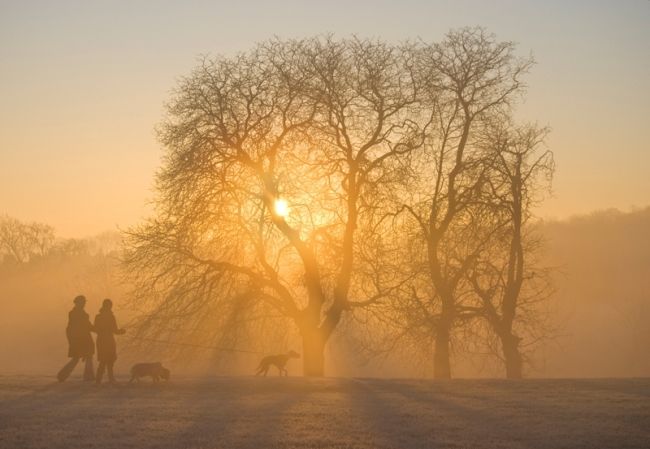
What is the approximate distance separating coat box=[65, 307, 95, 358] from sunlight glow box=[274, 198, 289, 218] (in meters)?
9.74

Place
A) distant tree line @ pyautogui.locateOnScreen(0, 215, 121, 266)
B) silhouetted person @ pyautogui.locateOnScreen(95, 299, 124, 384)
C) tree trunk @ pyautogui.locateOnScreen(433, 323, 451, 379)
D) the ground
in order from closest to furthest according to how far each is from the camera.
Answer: the ground → silhouetted person @ pyautogui.locateOnScreen(95, 299, 124, 384) → tree trunk @ pyautogui.locateOnScreen(433, 323, 451, 379) → distant tree line @ pyautogui.locateOnScreen(0, 215, 121, 266)

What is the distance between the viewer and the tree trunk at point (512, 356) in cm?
3400

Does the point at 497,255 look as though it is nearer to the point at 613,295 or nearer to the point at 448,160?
the point at 448,160

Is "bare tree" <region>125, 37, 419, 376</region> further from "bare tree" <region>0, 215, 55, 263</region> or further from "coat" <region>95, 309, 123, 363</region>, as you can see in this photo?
"bare tree" <region>0, 215, 55, 263</region>

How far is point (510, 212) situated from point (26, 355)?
57403mm

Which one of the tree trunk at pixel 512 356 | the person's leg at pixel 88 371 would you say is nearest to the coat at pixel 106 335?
the person's leg at pixel 88 371

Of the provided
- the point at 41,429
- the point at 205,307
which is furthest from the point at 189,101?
the point at 41,429

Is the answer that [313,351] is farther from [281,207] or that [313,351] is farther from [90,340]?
[90,340]

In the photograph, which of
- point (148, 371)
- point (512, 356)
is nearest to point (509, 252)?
point (512, 356)

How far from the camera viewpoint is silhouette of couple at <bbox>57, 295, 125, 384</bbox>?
76.1ft

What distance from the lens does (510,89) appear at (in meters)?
33.2

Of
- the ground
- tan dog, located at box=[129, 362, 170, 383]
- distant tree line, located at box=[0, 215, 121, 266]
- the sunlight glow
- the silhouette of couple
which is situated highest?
distant tree line, located at box=[0, 215, 121, 266]

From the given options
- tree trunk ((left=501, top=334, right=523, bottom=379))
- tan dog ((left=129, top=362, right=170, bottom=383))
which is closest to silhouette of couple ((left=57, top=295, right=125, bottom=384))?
tan dog ((left=129, top=362, right=170, bottom=383))

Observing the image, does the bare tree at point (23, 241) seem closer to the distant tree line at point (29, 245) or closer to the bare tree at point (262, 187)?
the distant tree line at point (29, 245)
